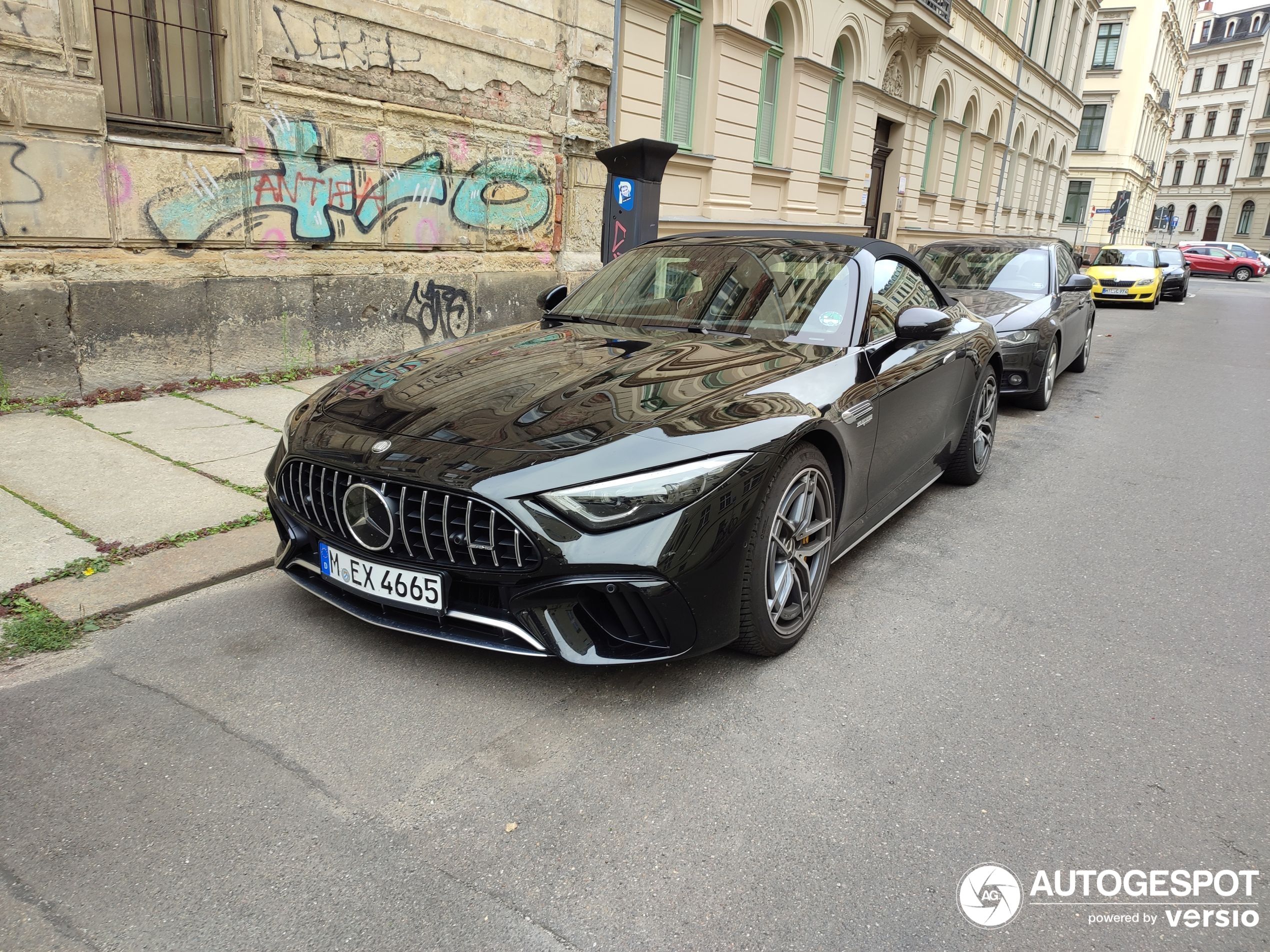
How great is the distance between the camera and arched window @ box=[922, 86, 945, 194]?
22188mm

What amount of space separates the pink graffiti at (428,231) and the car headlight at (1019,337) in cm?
524

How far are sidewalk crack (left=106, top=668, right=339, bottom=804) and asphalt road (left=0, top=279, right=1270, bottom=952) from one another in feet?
0.03

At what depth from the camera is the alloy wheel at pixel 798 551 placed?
3133 mm

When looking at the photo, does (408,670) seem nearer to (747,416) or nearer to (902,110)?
(747,416)

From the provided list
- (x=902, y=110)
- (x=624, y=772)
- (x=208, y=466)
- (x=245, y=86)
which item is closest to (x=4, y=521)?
(x=208, y=466)

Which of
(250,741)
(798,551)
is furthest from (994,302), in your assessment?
(250,741)

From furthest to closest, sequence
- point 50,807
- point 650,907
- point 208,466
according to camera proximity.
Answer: point 208,466 < point 50,807 < point 650,907

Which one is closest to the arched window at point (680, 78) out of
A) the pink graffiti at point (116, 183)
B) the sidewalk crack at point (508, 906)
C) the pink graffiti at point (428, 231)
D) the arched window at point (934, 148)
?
the pink graffiti at point (428, 231)

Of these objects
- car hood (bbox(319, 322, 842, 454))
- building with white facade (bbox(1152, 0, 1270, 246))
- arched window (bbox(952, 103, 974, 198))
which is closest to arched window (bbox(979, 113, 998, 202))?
arched window (bbox(952, 103, 974, 198))

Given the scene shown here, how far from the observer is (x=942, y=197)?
23578 millimetres

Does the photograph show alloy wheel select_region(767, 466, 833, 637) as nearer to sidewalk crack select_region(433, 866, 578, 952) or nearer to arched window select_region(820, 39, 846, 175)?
sidewalk crack select_region(433, 866, 578, 952)

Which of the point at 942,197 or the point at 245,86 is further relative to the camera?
the point at 942,197

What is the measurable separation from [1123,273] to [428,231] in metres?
19.0

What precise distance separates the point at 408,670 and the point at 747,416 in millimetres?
1419
